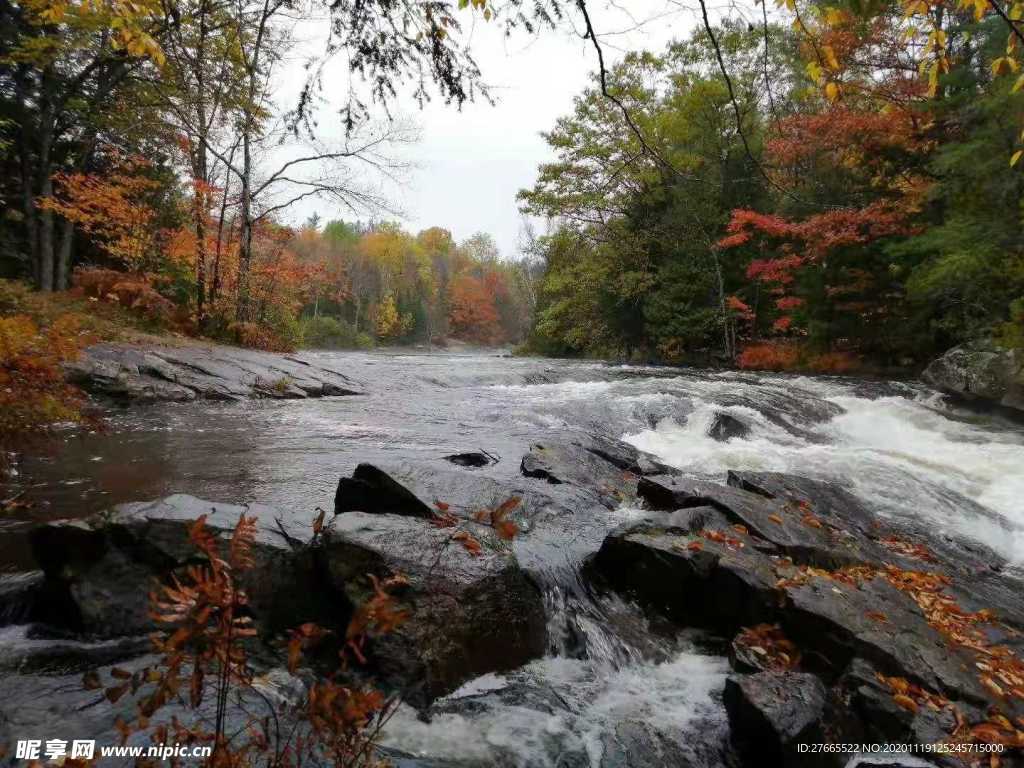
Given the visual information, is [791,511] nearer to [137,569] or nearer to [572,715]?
[572,715]

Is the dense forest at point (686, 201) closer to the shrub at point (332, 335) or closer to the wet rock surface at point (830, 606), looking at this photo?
the wet rock surface at point (830, 606)

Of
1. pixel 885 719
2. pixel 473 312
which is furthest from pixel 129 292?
pixel 473 312

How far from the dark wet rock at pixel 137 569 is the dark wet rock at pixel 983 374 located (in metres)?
12.7

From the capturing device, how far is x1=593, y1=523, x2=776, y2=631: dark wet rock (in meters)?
3.71

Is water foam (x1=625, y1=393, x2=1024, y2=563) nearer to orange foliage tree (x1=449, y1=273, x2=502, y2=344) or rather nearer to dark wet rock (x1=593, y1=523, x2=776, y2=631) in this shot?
dark wet rock (x1=593, y1=523, x2=776, y2=631)

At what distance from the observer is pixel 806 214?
17781 mm

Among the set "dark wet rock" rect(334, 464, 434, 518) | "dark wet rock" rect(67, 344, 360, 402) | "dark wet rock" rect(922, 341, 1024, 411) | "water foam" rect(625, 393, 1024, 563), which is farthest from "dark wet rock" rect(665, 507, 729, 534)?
"dark wet rock" rect(922, 341, 1024, 411)

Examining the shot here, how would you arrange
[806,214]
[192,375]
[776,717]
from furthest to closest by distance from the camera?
[806,214] < [192,375] < [776,717]

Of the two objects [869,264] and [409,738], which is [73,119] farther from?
[869,264]

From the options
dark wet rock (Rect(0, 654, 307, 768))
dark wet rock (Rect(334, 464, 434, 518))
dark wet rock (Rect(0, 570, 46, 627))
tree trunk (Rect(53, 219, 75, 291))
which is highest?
tree trunk (Rect(53, 219, 75, 291))

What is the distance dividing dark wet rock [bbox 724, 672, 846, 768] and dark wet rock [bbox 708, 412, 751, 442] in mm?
6318

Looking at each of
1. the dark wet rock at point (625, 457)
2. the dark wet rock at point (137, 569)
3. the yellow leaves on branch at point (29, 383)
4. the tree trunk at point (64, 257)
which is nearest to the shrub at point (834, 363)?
the dark wet rock at point (625, 457)

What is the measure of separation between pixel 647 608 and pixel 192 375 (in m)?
9.06

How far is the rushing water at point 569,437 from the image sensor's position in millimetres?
2965
